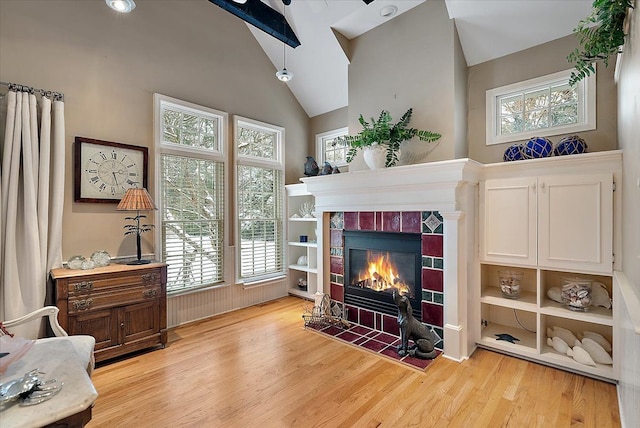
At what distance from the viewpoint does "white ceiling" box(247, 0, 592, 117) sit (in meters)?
2.68

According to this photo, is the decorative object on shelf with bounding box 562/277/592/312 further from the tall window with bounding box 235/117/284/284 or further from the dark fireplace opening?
the tall window with bounding box 235/117/284/284

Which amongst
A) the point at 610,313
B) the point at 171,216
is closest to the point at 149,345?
the point at 171,216

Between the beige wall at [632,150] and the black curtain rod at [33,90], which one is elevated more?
the black curtain rod at [33,90]

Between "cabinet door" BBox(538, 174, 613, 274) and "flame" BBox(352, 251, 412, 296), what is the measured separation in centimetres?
128

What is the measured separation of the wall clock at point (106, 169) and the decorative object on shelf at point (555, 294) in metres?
4.19

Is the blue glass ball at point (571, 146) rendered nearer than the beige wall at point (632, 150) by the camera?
No

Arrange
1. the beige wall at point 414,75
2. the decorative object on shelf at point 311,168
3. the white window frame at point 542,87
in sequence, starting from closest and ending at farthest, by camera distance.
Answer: the white window frame at point 542,87
the beige wall at point 414,75
the decorative object on shelf at point 311,168

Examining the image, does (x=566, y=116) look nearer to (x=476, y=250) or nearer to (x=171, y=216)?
(x=476, y=250)

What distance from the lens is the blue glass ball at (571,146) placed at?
8.32 feet

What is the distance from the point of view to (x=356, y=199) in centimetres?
344

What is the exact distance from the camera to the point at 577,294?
8.23 ft

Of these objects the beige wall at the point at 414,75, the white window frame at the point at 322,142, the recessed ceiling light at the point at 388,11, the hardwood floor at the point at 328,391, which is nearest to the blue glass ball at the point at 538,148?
the beige wall at the point at 414,75

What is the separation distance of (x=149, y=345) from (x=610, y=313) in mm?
4014

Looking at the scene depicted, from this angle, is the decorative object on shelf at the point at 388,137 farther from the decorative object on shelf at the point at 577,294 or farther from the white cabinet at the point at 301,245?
the decorative object on shelf at the point at 577,294
